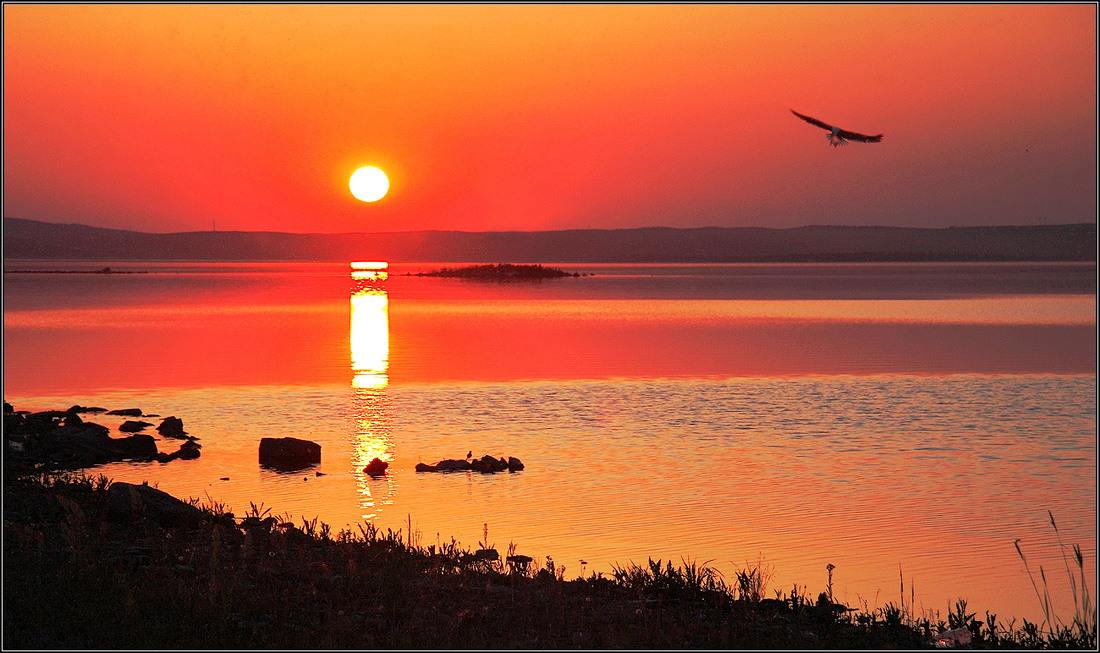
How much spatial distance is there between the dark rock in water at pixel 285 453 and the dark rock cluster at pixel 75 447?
1.91 m

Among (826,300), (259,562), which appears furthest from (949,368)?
(826,300)

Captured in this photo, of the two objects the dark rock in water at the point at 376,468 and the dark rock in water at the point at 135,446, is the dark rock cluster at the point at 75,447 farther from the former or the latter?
the dark rock in water at the point at 376,468

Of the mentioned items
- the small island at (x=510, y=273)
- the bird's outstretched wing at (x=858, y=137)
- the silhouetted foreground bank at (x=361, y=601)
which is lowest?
the silhouetted foreground bank at (x=361, y=601)

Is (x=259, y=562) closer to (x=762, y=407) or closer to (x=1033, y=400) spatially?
(x=762, y=407)

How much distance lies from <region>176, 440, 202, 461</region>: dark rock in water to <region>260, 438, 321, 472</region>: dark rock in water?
5.63 feet

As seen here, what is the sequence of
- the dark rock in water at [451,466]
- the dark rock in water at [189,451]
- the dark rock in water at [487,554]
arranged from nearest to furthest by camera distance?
the dark rock in water at [487,554] < the dark rock in water at [451,466] < the dark rock in water at [189,451]

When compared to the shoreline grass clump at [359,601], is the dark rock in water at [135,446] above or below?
above

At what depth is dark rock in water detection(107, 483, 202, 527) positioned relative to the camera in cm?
1377

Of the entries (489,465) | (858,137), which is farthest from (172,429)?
(858,137)

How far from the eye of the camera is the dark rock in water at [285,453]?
790 inches

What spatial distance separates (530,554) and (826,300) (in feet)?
276

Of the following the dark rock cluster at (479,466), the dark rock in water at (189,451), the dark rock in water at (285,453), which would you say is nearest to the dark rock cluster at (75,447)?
the dark rock in water at (189,451)

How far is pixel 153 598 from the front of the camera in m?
10.2

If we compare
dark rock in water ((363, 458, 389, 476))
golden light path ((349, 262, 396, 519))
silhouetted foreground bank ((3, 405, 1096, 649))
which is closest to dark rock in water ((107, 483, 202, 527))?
silhouetted foreground bank ((3, 405, 1096, 649))
